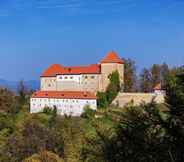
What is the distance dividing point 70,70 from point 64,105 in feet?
17.4

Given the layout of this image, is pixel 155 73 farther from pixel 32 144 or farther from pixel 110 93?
pixel 32 144

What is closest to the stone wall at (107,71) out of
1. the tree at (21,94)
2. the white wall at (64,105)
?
the white wall at (64,105)

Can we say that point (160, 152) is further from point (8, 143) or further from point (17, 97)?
point (17, 97)

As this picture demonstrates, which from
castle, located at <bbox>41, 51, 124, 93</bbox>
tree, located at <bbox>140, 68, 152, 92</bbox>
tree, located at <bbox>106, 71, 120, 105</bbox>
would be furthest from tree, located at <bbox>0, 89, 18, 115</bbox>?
tree, located at <bbox>140, 68, 152, 92</bbox>

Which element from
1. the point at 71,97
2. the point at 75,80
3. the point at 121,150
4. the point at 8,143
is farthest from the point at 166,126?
the point at 75,80

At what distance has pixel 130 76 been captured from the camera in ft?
160

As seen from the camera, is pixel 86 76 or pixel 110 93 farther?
pixel 86 76

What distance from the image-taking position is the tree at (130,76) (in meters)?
48.0

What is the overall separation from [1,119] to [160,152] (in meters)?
33.8

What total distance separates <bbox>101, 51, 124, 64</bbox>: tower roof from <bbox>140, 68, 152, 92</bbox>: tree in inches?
197

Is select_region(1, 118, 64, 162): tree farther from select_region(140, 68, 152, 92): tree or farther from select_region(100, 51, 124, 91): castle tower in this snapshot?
select_region(140, 68, 152, 92): tree

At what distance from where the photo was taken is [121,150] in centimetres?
566

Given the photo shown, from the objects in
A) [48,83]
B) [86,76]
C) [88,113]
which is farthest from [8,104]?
[88,113]

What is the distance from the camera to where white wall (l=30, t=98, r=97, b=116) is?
4100 cm
